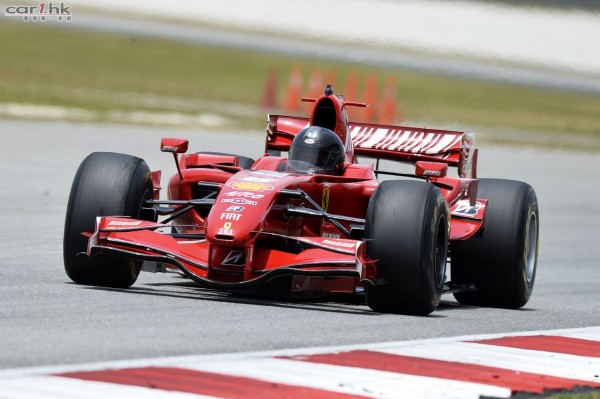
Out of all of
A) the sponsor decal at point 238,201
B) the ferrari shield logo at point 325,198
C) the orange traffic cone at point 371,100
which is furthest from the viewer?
the orange traffic cone at point 371,100

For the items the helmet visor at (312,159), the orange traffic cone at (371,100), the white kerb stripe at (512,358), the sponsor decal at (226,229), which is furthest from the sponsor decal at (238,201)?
the orange traffic cone at (371,100)

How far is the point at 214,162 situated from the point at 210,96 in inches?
1039

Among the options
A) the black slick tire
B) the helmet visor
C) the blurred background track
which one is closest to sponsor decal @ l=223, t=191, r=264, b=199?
the helmet visor

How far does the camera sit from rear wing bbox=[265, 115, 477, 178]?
39.1 ft

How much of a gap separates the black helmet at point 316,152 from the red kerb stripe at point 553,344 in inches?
94.5

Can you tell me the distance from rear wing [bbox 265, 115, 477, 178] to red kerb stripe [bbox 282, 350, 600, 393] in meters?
4.35

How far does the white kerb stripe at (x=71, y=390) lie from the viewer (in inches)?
236

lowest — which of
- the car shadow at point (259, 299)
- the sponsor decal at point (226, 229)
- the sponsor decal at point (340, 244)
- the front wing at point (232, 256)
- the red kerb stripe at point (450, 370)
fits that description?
the car shadow at point (259, 299)

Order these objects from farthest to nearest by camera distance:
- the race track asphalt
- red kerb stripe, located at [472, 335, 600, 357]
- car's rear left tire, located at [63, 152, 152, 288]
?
car's rear left tire, located at [63, 152, 152, 288] < red kerb stripe, located at [472, 335, 600, 357] < the race track asphalt

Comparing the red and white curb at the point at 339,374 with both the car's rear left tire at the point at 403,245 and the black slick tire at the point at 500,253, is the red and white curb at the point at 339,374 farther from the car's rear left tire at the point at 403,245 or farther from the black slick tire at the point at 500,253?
the black slick tire at the point at 500,253

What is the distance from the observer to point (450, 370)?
291 inches

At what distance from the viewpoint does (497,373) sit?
7.41 meters

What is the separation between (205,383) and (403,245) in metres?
3.14

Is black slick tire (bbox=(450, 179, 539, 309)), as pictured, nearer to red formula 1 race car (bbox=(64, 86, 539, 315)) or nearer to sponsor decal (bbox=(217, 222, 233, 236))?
red formula 1 race car (bbox=(64, 86, 539, 315))
